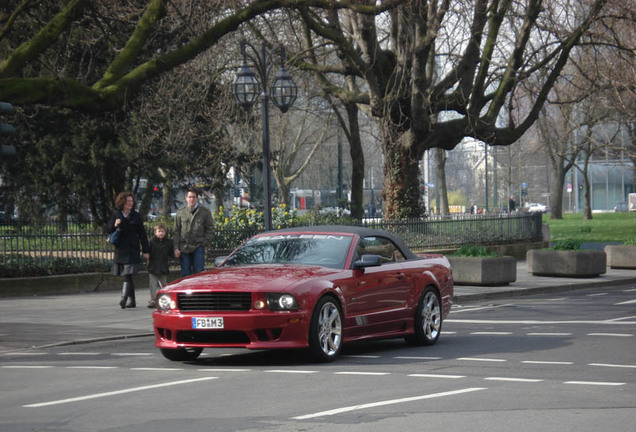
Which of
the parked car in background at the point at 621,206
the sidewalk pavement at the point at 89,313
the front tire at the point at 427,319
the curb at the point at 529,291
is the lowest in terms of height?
the curb at the point at 529,291

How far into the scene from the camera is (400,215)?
34.4 meters

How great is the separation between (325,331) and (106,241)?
43.7ft

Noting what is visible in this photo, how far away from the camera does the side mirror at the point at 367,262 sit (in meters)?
12.4

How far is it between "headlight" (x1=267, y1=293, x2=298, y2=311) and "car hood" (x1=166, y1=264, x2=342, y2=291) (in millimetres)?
80

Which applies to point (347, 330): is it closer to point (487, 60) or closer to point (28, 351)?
point (28, 351)

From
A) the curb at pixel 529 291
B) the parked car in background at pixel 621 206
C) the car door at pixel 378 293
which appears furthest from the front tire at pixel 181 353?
the parked car in background at pixel 621 206

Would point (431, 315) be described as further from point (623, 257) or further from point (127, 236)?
point (623, 257)

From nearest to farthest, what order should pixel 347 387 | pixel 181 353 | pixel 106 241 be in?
pixel 347 387
pixel 181 353
pixel 106 241

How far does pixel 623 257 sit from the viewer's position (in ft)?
102

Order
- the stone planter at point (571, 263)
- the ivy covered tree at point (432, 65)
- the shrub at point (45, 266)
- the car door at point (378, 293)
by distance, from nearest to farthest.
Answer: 1. the car door at point (378, 293)
2. the shrub at point (45, 266)
3. the stone planter at point (571, 263)
4. the ivy covered tree at point (432, 65)

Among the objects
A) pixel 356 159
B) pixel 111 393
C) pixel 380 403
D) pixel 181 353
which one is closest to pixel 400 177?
pixel 356 159

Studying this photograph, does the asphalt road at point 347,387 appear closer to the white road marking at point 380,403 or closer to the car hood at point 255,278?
the white road marking at point 380,403

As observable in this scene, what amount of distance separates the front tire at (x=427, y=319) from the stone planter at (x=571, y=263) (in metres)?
14.1

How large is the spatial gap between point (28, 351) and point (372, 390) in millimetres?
5711
